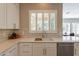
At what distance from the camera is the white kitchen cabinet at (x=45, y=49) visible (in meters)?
3.05

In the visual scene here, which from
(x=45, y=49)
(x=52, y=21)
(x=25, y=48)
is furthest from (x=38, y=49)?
(x=52, y=21)

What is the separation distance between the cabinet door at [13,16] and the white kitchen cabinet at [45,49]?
659mm

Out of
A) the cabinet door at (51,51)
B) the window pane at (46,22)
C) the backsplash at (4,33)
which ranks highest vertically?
the window pane at (46,22)

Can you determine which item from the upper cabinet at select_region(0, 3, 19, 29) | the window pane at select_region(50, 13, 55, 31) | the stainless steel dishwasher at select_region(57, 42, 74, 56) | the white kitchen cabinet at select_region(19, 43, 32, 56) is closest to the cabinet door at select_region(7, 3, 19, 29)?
the upper cabinet at select_region(0, 3, 19, 29)

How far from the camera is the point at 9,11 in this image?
9.91 ft

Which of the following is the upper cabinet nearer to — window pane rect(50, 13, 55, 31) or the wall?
the wall

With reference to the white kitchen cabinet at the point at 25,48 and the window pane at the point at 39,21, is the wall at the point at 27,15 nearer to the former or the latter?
the window pane at the point at 39,21

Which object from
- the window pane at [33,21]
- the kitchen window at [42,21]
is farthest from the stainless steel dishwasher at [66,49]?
the window pane at [33,21]

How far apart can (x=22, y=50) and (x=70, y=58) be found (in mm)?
2316

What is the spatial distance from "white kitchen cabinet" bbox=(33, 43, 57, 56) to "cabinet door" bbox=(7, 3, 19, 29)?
0.66 m

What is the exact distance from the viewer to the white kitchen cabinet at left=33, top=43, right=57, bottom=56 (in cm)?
305

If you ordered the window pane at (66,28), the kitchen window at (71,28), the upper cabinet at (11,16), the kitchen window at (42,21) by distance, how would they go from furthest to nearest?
the kitchen window at (42,21) < the window pane at (66,28) < the kitchen window at (71,28) < the upper cabinet at (11,16)

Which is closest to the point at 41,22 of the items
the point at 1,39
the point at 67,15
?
the point at 67,15

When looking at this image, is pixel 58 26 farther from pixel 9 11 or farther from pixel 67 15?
pixel 9 11
